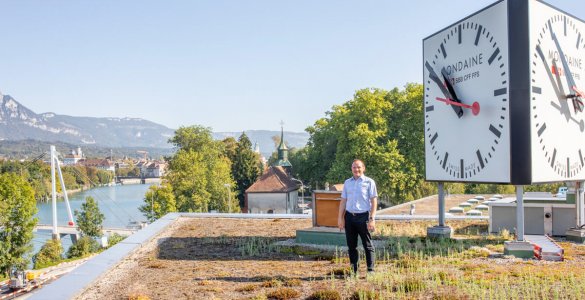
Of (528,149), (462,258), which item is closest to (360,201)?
(462,258)

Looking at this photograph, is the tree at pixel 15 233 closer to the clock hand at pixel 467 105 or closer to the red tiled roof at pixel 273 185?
the red tiled roof at pixel 273 185

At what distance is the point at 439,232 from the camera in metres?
12.9

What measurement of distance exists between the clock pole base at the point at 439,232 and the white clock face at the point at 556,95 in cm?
273

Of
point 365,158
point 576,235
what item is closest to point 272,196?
point 365,158

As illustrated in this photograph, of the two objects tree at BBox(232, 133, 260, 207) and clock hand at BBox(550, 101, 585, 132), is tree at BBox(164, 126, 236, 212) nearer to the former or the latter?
tree at BBox(232, 133, 260, 207)

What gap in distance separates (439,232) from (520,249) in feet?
8.99

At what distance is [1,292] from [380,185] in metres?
29.6

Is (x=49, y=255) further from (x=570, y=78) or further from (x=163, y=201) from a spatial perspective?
(x=570, y=78)

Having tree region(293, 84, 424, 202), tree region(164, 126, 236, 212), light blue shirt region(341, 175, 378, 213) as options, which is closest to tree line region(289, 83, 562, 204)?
tree region(293, 84, 424, 202)

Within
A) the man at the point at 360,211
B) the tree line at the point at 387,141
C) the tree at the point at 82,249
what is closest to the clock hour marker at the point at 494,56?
the man at the point at 360,211

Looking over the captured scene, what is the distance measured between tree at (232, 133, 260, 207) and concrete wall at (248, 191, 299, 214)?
419 inches

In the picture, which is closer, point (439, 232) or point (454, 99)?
point (454, 99)

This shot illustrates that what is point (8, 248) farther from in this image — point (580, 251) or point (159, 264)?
point (580, 251)

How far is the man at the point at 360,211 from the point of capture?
27.7 feet
